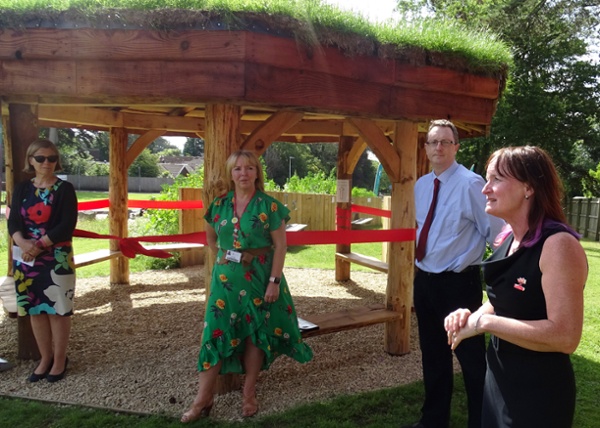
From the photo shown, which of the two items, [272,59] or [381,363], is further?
[381,363]

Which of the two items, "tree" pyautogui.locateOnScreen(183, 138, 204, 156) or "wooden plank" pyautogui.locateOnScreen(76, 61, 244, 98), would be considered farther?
"tree" pyautogui.locateOnScreen(183, 138, 204, 156)

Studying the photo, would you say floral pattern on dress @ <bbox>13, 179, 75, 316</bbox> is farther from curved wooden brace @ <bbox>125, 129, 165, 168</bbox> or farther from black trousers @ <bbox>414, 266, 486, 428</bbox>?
curved wooden brace @ <bbox>125, 129, 165, 168</bbox>

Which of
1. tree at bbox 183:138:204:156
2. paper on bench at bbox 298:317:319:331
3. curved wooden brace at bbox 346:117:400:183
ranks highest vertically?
tree at bbox 183:138:204:156

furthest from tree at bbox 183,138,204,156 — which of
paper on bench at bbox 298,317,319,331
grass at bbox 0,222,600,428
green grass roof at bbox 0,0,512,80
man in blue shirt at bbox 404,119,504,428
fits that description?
man in blue shirt at bbox 404,119,504,428

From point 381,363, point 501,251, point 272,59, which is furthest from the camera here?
point 381,363

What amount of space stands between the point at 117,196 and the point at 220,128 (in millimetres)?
3978

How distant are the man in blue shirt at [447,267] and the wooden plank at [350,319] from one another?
114cm

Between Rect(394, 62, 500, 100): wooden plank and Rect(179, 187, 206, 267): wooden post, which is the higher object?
Rect(394, 62, 500, 100): wooden plank

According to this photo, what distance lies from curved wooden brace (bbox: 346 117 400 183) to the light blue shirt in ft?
4.27

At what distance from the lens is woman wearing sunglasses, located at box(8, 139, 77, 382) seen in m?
3.84

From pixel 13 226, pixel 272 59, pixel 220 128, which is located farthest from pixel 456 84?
pixel 13 226

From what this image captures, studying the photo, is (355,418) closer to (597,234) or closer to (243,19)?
(243,19)

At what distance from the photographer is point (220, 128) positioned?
3715 millimetres

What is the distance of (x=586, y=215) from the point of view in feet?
69.4
